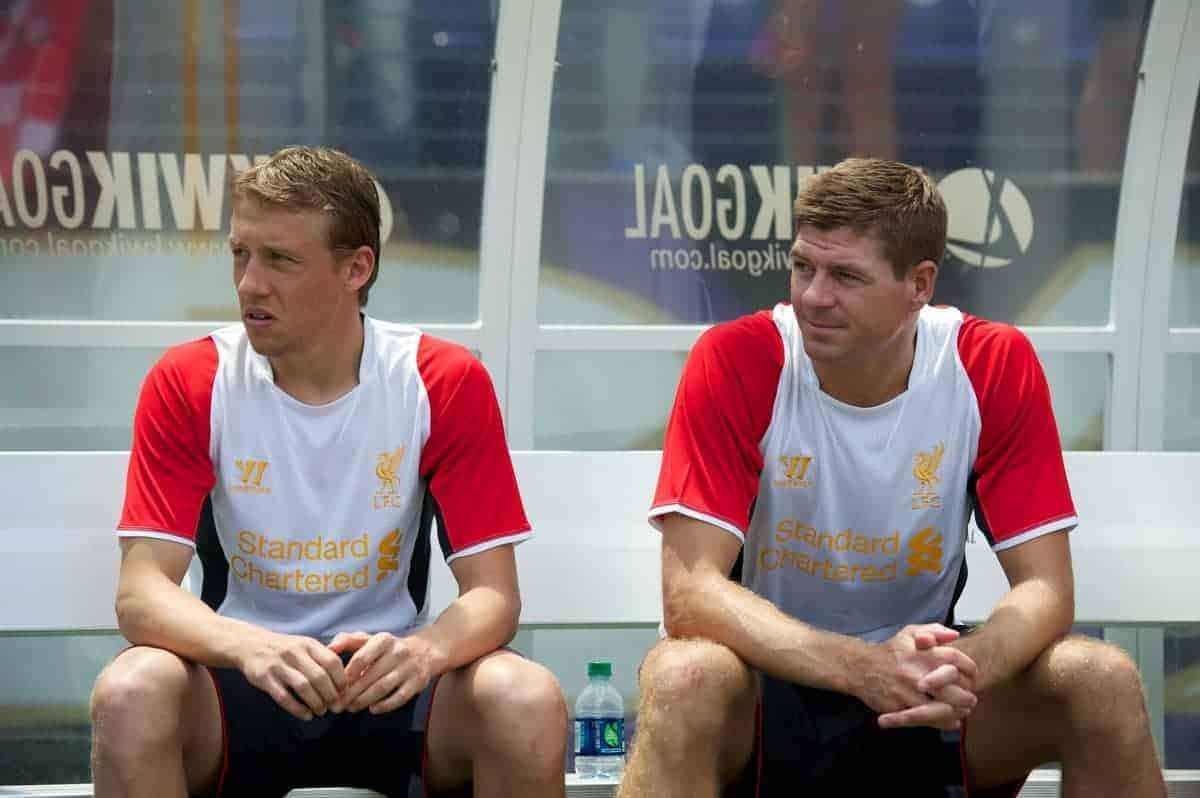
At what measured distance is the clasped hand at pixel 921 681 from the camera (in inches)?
101

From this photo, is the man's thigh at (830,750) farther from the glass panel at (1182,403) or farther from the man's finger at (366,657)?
the glass panel at (1182,403)

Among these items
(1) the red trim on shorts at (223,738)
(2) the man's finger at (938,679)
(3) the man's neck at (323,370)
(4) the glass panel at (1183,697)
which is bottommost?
(4) the glass panel at (1183,697)

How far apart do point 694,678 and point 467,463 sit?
0.57 metres

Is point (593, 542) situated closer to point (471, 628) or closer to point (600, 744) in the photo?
point (600, 744)

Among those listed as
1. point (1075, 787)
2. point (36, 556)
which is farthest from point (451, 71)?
point (1075, 787)

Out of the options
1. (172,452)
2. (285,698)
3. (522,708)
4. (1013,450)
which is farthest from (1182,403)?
(285,698)

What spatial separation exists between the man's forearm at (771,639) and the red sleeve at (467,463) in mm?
345

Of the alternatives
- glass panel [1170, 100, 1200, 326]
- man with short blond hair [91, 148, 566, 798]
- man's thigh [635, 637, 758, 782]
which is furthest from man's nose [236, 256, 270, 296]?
glass panel [1170, 100, 1200, 326]

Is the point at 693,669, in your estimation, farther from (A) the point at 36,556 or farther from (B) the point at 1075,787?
(A) the point at 36,556

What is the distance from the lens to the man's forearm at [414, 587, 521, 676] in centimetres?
262

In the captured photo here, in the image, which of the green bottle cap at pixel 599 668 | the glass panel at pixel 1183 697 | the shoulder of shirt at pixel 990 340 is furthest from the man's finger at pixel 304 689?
the glass panel at pixel 1183 697

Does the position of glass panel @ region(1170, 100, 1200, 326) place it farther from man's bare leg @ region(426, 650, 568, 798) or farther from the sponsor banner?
man's bare leg @ region(426, 650, 568, 798)

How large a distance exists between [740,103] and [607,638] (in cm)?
182

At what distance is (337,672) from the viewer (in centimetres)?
250
